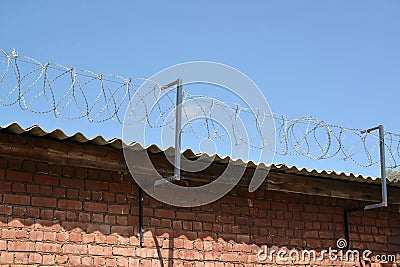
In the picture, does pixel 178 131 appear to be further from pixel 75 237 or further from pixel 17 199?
pixel 17 199

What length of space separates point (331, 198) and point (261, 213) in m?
1.04

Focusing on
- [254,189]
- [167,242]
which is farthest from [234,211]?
[167,242]

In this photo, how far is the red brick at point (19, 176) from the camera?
573 cm

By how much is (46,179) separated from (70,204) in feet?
1.00

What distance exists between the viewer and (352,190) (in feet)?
25.5

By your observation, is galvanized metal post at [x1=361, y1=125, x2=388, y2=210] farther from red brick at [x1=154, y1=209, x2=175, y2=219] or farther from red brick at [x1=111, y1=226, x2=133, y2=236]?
red brick at [x1=111, y1=226, x2=133, y2=236]

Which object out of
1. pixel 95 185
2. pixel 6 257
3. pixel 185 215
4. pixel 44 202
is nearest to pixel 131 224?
pixel 95 185

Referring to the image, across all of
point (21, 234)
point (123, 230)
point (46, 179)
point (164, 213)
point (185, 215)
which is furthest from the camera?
point (185, 215)

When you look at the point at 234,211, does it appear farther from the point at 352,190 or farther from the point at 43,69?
the point at 43,69

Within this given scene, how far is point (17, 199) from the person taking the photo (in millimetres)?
5738

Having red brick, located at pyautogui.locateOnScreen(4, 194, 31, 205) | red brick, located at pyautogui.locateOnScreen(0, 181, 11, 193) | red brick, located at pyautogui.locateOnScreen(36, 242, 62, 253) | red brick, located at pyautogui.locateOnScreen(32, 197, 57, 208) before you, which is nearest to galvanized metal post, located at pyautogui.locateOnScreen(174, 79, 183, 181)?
red brick, located at pyautogui.locateOnScreen(32, 197, 57, 208)

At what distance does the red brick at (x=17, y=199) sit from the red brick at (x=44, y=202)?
0.17 feet

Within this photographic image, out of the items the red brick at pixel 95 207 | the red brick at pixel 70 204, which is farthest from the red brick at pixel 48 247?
the red brick at pixel 95 207

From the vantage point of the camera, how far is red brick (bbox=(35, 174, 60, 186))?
232 inches
